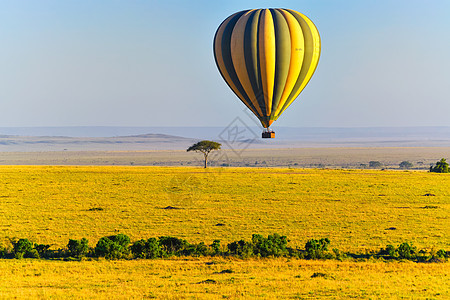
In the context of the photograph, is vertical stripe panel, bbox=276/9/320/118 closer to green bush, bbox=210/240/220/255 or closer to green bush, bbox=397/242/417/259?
green bush, bbox=210/240/220/255

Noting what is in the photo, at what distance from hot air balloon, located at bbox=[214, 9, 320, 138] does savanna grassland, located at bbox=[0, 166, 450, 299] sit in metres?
6.71

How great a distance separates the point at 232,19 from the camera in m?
31.3

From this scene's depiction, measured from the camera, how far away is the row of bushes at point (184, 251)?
2423 centimetres

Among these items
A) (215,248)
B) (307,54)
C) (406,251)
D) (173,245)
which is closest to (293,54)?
(307,54)

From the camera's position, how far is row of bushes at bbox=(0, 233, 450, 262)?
24.2 m

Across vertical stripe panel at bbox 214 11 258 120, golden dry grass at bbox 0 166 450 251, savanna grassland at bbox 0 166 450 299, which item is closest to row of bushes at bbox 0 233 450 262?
savanna grassland at bbox 0 166 450 299

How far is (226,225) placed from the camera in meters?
31.4

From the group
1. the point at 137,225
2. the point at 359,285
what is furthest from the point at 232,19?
the point at 359,285

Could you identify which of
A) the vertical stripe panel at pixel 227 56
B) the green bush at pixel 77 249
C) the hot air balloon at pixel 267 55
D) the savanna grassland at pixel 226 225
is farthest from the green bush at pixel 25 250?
the vertical stripe panel at pixel 227 56

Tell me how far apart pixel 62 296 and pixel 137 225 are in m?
14.1

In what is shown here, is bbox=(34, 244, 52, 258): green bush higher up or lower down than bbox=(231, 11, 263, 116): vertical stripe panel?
lower down

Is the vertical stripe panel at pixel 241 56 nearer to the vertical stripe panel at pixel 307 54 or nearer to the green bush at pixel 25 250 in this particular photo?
the vertical stripe panel at pixel 307 54

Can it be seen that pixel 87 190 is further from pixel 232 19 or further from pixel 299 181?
pixel 232 19

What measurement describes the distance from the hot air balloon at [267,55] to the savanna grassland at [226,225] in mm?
6709
